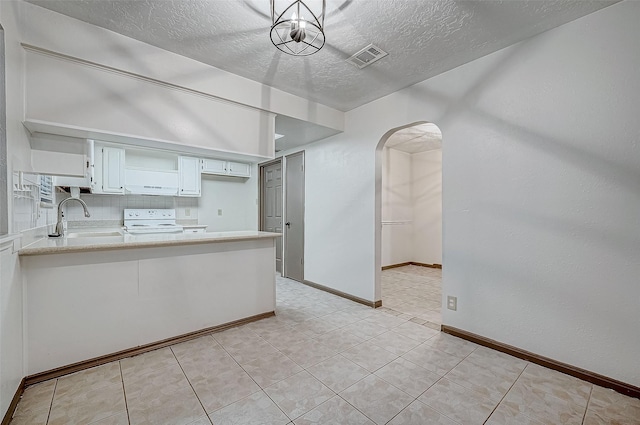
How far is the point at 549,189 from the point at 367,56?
183cm

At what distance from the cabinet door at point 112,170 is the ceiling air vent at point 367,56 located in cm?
378

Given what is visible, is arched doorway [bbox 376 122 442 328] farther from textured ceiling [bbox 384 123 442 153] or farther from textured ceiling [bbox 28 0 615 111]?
textured ceiling [bbox 28 0 615 111]

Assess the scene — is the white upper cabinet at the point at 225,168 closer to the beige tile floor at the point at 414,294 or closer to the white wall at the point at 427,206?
the beige tile floor at the point at 414,294

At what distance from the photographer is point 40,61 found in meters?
1.89

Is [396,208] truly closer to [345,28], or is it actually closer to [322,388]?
[345,28]

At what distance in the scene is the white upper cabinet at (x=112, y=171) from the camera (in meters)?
3.98

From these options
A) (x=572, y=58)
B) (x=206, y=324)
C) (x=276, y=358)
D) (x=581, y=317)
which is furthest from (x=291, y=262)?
(x=572, y=58)

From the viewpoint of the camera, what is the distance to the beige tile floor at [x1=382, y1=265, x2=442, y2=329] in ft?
9.91

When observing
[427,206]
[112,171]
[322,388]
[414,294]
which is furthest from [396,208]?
[112,171]

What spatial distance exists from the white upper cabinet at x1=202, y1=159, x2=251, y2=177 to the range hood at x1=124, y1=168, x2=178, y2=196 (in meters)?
0.54

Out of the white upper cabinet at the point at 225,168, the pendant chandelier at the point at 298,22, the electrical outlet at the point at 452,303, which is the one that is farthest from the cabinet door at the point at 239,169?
the electrical outlet at the point at 452,303

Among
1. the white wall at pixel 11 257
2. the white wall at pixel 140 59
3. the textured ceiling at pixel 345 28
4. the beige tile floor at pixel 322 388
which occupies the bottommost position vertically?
the beige tile floor at pixel 322 388

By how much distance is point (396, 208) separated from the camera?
5.93 metres

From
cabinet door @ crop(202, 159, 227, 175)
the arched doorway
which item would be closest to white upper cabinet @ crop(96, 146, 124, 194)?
cabinet door @ crop(202, 159, 227, 175)
